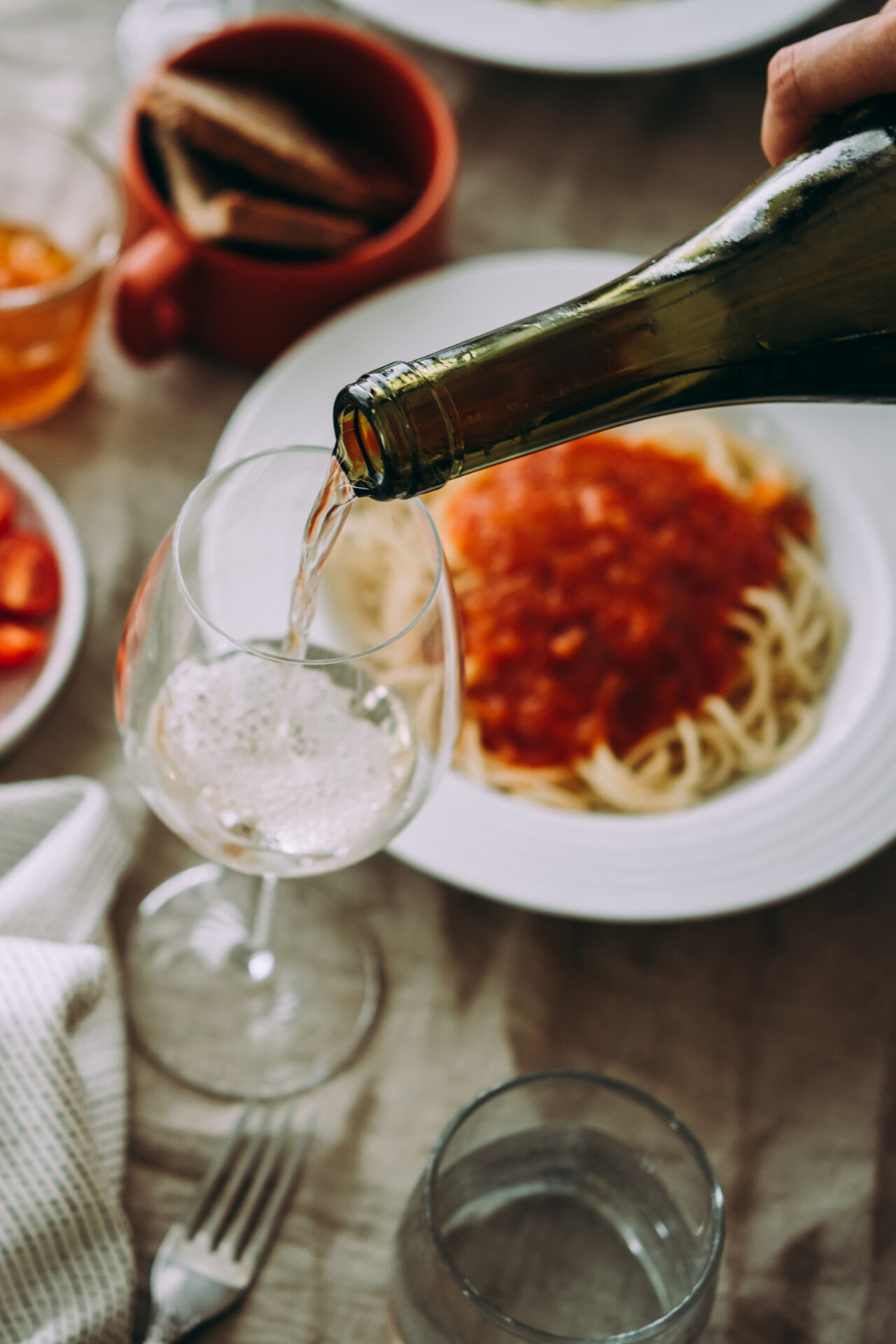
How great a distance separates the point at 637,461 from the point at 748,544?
0.16 metres

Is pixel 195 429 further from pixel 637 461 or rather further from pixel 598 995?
pixel 598 995

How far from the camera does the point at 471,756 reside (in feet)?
4.52

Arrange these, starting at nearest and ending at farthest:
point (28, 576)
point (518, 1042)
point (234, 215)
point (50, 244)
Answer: point (518, 1042)
point (28, 576)
point (234, 215)
point (50, 244)

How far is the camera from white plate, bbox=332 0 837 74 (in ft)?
5.40

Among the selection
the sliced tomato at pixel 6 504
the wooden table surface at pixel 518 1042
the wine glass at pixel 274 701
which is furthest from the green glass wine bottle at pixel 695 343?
the sliced tomato at pixel 6 504

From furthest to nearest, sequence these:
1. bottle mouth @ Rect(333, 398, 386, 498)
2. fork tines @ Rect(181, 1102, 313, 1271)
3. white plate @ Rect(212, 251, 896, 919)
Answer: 1. white plate @ Rect(212, 251, 896, 919)
2. fork tines @ Rect(181, 1102, 313, 1271)
3. bottle mouth @ Rect(333, 398, 386, 498)

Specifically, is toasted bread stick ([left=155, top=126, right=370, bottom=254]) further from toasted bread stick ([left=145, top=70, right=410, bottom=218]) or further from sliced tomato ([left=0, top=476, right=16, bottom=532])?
sliced tomato ([left=0, top=476, right=16, bottom=532])

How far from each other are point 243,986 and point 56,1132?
0.89 feet

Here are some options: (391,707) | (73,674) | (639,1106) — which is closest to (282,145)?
(73,674)

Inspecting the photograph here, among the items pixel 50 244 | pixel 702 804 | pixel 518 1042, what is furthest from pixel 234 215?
pixel 518 1042

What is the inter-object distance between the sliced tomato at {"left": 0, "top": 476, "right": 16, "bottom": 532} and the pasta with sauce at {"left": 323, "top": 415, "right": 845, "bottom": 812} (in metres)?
0.46

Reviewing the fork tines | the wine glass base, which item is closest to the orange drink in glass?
the wine glass base

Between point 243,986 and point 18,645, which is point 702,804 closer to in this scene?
point 243,986

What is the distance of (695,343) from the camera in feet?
2.81
